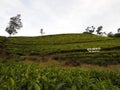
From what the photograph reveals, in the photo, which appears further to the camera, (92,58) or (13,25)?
(13,25)

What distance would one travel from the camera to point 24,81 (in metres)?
4.71

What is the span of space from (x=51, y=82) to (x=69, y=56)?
A: 44.2 metres

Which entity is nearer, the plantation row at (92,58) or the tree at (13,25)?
the plantation row at (92,58)

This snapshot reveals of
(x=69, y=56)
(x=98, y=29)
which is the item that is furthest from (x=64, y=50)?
(x=98, y=29)

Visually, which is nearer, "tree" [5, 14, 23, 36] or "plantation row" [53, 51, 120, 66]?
"plantation row" [53, 51, 120, 66]

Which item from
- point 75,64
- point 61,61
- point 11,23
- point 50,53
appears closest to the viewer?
point 75,64

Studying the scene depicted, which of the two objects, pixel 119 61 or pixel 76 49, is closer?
pixel 119 61

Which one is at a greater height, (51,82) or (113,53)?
(51,82)

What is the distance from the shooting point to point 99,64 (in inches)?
1700

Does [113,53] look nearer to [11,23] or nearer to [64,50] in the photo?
[64,50]

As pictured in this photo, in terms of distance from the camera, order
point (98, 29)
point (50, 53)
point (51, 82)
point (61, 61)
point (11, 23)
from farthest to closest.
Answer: point (98, 29) < point (11, 23) < point (50, 53) < point (61, 61) < point (51, 82)

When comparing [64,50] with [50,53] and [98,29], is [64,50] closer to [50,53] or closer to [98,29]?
[50,53]

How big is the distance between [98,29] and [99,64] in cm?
10880

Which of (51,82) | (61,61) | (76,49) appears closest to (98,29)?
(76,49)
